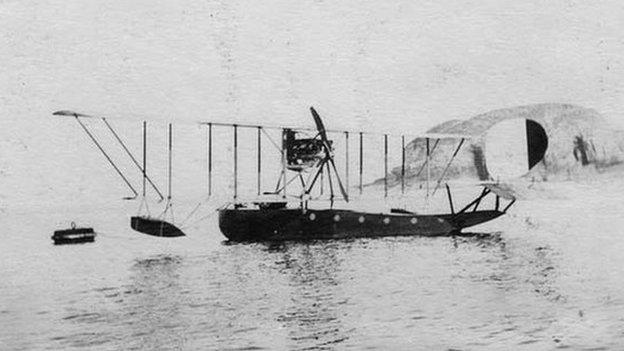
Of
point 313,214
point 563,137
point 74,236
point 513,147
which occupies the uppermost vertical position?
point 563,137

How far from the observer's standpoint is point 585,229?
952cm

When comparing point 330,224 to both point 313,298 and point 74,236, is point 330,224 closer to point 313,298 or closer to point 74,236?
point 74,236

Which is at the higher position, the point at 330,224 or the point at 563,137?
the point at 563,137

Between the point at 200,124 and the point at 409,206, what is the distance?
766 cm

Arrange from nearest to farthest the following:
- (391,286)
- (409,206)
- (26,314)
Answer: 1. (26,314)
2. (391,286)
3. (409,206)

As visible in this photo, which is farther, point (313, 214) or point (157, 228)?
point (313, 214)

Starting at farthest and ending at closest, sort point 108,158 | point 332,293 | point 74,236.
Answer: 1. point 74,236
2. point 108,158
3. point 332,293

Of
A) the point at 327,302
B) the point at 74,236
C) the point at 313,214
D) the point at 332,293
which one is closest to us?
the point at 327,302

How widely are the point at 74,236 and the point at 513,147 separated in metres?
7.98

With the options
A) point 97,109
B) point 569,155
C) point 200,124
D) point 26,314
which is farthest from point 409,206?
point 26,314

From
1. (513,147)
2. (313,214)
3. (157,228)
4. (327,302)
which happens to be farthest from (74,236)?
(513,147)

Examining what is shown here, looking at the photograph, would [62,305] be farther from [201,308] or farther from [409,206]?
[409,206]

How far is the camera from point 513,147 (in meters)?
11.0

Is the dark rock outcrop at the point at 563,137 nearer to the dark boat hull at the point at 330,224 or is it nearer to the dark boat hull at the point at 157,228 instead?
the dark boat hull at the point at 330,224
